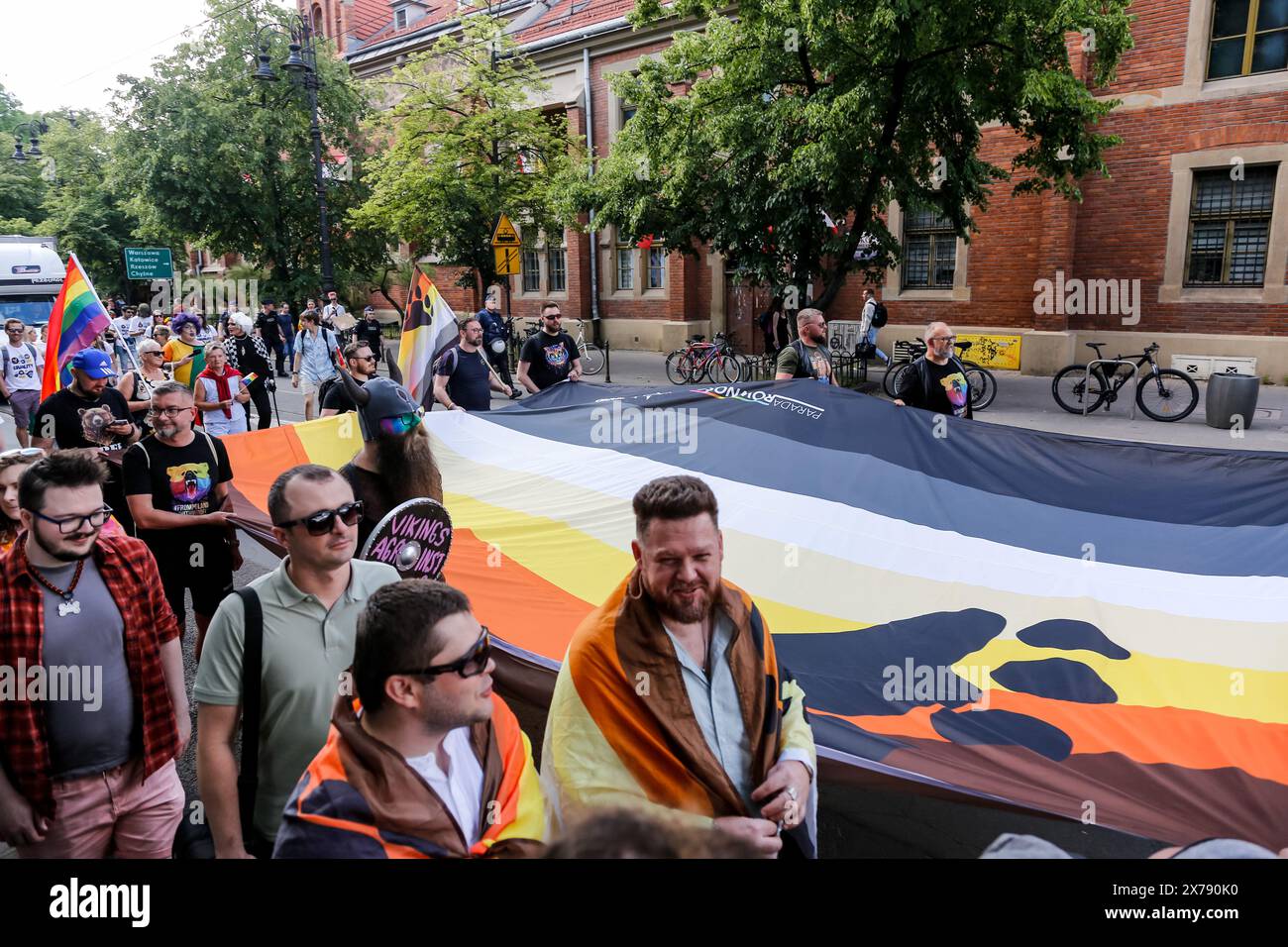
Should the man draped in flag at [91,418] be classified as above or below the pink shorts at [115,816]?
above

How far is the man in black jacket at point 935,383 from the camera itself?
7.17m

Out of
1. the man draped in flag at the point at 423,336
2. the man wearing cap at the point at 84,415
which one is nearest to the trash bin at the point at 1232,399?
the man draped in flag at the point at 423,336

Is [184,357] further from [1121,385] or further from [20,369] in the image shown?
[1121,385]

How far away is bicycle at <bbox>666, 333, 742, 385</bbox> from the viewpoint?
18.9 metres

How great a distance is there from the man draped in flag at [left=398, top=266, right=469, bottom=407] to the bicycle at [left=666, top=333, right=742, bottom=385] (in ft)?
40.2

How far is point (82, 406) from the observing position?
6.43 metres

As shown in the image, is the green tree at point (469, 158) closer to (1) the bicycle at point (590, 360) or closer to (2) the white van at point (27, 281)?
(1) the bicycle at point (590, 360)

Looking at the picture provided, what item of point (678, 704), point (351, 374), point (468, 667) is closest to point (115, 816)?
point (468, 667)

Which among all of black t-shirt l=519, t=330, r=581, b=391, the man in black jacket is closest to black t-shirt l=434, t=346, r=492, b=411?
black t-shirt l=519, t=330, r=581, b=391

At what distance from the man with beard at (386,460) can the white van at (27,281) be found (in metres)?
19.9

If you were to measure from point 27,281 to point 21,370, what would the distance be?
10.7m

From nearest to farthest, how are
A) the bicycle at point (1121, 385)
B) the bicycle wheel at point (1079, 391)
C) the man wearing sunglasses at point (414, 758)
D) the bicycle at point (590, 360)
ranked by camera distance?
1. the man wearing sunglasses at point (414, 758)
2. the bicycle at point (1121, 385)
3. the bicycle wheel at point (1079, 391)
4. the bicycle at point (590, 360)

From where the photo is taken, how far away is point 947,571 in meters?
4.62

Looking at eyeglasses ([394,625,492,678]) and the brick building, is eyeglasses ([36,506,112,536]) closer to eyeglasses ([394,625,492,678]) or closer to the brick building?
eyeglasses ([394,625,492,678])
